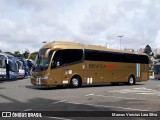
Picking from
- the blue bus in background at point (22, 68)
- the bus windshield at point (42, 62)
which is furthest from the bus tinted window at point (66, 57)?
the blue bus in background at point (22, 68)

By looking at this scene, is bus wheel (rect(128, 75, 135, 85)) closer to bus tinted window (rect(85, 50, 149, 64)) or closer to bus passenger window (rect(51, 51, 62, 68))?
bus tinted window (rect(85, 50, 149, 64))

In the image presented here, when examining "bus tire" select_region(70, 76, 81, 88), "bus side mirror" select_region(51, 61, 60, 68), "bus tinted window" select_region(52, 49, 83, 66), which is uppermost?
"bus tinted window" select_region(52, 49, 83, 66)

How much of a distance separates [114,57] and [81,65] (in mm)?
4703

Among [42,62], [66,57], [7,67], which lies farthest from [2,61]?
[66,57]

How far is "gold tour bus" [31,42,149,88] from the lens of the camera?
24.0 metres

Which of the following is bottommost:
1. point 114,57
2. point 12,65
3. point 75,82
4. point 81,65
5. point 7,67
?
point 75,82

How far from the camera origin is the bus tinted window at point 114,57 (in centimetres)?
2719

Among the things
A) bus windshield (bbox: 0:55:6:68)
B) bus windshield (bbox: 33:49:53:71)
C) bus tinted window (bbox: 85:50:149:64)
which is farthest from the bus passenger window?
bus windshield (bbox: 0:55:6:68)

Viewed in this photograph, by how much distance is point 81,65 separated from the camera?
85.6ft

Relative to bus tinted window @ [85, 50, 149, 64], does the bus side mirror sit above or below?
below

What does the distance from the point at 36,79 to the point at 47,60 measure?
1.59m

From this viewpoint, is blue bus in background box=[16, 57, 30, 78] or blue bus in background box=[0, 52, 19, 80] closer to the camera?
blue bus in background box=[0, 52, 19, 80]

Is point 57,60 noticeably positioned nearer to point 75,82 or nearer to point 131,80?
point 75,82

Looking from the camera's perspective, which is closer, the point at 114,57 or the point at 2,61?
the point at 114,57
